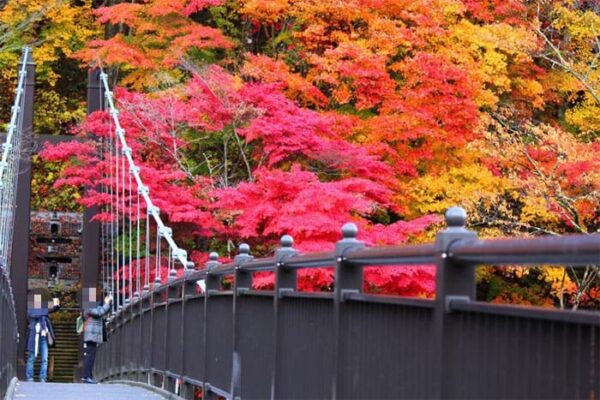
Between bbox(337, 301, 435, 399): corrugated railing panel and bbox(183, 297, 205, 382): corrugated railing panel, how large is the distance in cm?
444

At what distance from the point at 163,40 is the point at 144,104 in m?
3.92

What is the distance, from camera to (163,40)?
92.2 feet

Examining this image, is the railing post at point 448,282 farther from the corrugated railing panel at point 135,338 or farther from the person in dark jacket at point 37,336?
the person in dark jacket at point 37,336

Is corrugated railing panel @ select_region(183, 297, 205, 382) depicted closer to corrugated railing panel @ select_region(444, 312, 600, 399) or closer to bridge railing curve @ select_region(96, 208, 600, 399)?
bridge railing curve @ select_region(96, 208, 600, 399)

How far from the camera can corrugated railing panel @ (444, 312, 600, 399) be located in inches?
117

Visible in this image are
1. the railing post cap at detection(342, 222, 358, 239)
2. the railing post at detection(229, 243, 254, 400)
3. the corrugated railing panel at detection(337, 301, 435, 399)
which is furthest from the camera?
the railing post at detection(229, 243, 254, 400)

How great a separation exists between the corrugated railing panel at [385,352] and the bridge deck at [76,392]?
7.34 metres

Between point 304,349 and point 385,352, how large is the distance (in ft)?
5.20

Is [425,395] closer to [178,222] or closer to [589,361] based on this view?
[589,361]

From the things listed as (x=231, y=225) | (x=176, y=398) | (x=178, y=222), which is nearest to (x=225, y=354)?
(x=176, y=398)

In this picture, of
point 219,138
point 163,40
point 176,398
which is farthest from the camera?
point 163,40

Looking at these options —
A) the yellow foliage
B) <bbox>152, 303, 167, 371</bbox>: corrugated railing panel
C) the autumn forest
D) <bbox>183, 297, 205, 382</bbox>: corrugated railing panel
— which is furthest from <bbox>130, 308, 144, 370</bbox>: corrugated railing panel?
the yellow foliage

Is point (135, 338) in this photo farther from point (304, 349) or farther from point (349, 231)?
point (349, 231)

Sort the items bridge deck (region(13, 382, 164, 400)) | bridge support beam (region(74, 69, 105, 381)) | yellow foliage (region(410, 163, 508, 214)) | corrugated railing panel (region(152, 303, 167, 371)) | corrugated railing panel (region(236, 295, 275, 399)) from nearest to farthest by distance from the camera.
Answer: corrugated railing panel (region(236, 295, 275, 399)) → bridge deck (region(13, 382, 164, 400)) → corrugated railing panel (region(152, 303, 167, 371)) → yellow foliage (region(410, 163, 508, 214)) → bridge support beam (region(74, 69, 105, 381))
